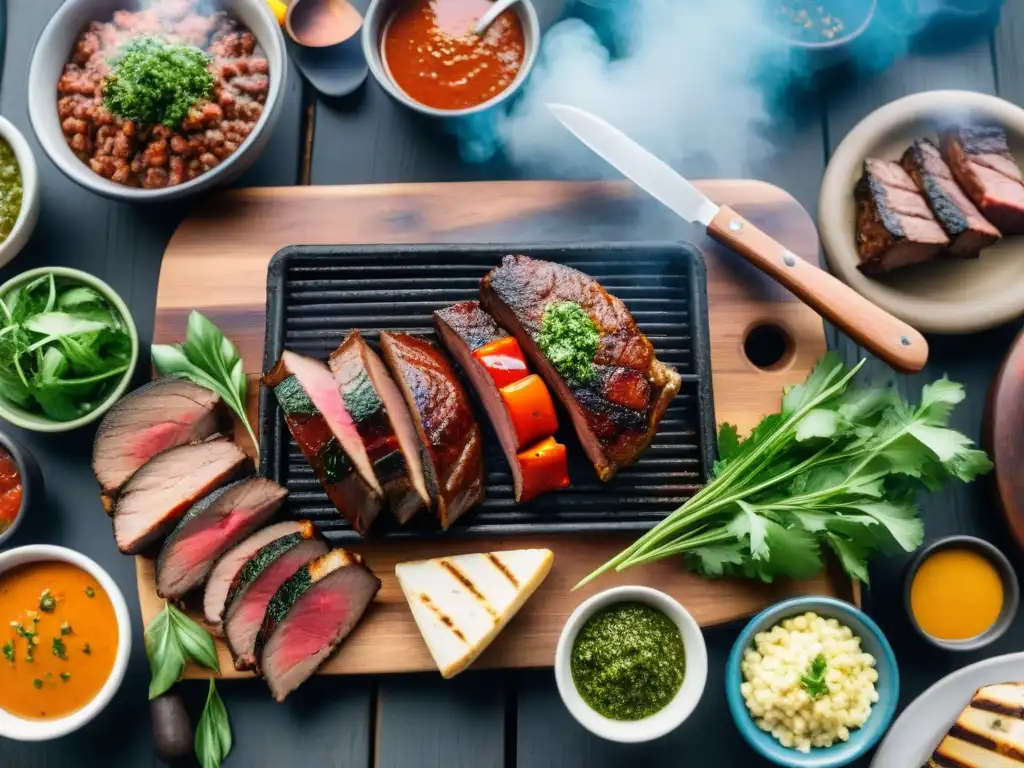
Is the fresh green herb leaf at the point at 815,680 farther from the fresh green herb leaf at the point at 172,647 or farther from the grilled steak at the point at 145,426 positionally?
the grilled steak at the point at 145,426

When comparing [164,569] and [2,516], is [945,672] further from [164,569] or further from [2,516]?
[2,516]

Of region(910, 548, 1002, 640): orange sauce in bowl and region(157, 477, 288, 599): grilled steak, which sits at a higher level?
region(910, 548, 1002, 640): orange sauce in bowl

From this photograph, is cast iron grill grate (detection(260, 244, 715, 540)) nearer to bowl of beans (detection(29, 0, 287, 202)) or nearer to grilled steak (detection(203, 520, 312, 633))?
grilled steak (detection(203, 520, 312, 633))

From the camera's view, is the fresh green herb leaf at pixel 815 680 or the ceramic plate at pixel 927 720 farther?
the ceramic plate at pixel 927 720

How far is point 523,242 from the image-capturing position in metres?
3.43

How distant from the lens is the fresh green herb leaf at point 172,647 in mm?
3158

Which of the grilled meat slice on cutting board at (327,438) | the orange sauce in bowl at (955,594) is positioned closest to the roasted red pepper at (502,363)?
the grilled meat slice on cutting board at (327,438)

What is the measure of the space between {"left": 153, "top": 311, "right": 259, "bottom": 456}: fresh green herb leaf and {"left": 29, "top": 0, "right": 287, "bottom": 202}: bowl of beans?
1.72 feet

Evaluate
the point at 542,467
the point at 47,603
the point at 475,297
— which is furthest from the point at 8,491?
the point at 542,467

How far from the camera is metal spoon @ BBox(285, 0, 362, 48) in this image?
3.70 metres

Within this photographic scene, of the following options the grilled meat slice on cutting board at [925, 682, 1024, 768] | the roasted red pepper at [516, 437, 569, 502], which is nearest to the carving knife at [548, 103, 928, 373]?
the roasted red pepper at [516, 437, 569, 502]

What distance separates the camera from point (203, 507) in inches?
127

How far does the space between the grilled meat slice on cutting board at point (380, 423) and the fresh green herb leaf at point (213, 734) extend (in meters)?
0.97

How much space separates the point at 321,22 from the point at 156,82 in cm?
80
